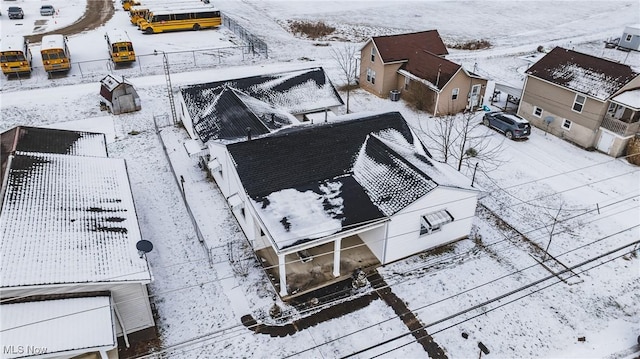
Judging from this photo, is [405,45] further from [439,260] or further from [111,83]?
[111,83]

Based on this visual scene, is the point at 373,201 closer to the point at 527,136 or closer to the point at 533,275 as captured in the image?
the point at 533,275

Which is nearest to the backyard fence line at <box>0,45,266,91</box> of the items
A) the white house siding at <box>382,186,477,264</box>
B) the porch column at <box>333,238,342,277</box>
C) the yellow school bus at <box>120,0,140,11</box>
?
the yellow school bus at <box>120,0,140,11</box>

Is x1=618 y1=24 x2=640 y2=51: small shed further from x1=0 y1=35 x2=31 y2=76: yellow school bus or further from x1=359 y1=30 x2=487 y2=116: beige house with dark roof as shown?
x1=0 y1=35 x2=31 y2=76: yellow school bus

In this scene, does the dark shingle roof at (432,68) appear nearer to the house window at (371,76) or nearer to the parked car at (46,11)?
the house window at (371,76)

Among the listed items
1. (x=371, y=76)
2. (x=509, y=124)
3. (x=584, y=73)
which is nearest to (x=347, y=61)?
(x=371, y=76)

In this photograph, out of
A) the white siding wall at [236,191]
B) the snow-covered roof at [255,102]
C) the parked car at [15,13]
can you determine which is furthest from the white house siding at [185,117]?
the parked car at [15,13]

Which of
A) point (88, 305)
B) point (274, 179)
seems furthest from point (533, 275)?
point (88, 305)
